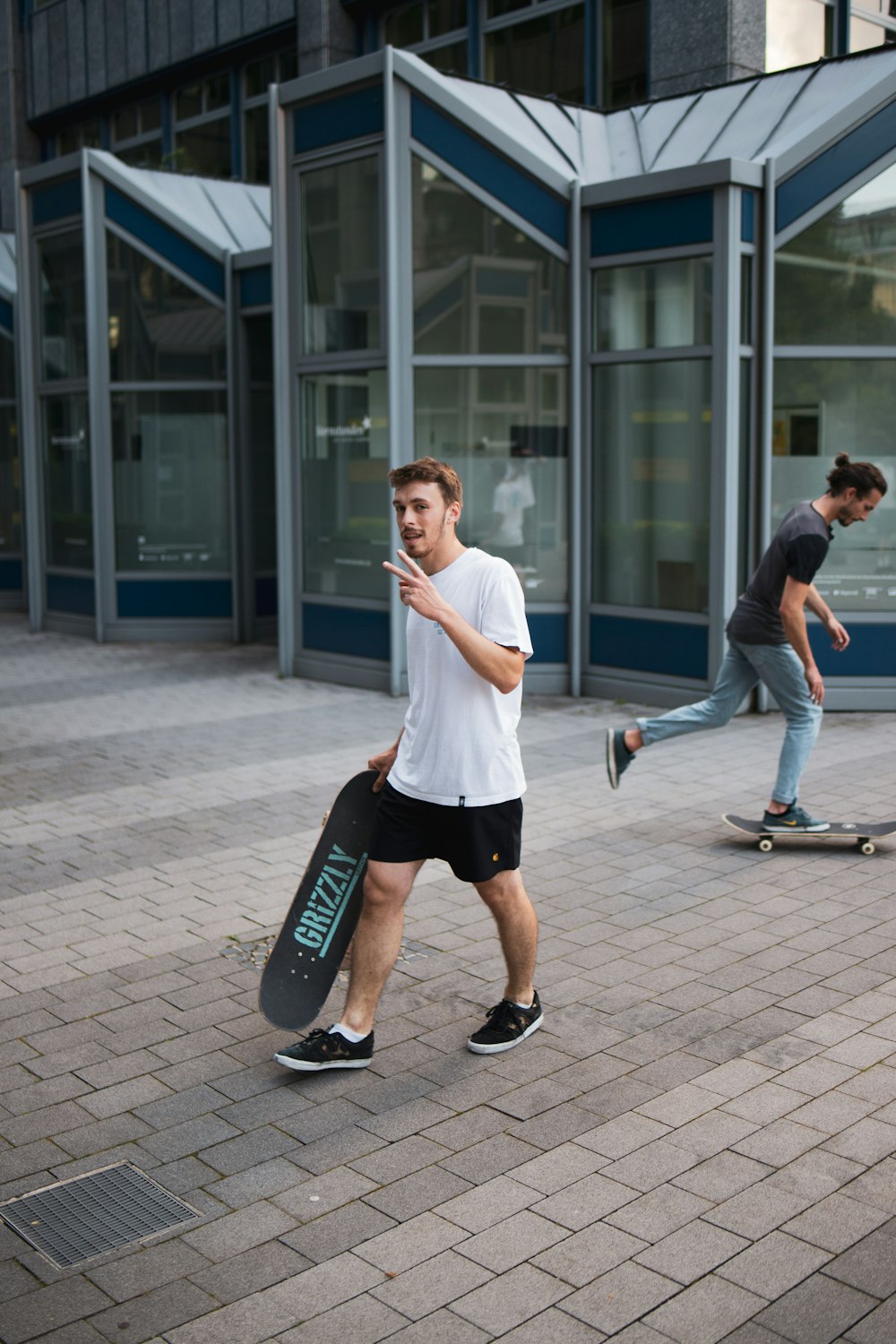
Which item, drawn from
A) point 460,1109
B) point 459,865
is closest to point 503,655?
point 459,865

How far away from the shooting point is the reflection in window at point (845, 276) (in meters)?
10.8

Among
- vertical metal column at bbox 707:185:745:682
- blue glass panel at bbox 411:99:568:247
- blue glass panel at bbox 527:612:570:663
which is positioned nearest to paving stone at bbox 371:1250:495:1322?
vertical metal column at bbox 707:185:745:682

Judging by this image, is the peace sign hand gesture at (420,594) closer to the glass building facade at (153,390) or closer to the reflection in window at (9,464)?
the glass building facade at (153,390)

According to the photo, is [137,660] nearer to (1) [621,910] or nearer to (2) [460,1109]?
(1) [621,910]

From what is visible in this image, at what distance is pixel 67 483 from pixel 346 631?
17.9 feet

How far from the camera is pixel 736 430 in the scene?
35.2 ft

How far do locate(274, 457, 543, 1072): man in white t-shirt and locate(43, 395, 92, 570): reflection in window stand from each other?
479 inches

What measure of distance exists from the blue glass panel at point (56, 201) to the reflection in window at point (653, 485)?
22.8 feet

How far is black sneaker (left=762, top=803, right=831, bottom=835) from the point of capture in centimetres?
718

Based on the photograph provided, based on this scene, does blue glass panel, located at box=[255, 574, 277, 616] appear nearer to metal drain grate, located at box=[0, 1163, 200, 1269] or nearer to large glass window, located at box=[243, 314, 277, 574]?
large glass window, located at box=[243, 314, 277, 574]

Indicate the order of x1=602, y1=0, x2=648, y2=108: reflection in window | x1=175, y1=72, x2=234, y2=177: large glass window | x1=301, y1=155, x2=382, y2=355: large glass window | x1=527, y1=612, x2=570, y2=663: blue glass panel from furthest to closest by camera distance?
x1=175, y1=72, x2=234, y2=177: large glass window → x1=602, y1=0, x2=648, y2=108: reflection in window → x1=527, y1=612, x2=570, y2=663: blue glass panel → x1=301, y1=155, x2=382, y2=355: large glass window

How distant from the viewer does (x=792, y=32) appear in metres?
13.7

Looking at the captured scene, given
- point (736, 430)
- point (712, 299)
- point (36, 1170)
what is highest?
point (712, 299)

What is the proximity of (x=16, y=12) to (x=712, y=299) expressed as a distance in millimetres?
16646
